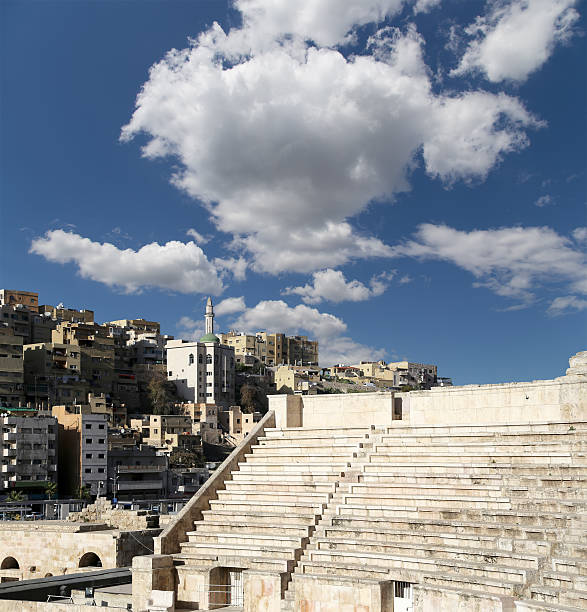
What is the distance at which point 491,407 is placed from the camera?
19.4 m

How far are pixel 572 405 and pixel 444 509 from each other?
13.6 feet

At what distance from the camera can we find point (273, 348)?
399 ft

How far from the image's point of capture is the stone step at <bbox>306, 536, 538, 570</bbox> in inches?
543

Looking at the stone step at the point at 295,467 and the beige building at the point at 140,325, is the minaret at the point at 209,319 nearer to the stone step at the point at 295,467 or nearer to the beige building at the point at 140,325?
the beige building at the point at 140,325

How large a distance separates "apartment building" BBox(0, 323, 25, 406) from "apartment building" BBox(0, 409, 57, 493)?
15310 millimetres

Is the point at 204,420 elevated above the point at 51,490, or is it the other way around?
the point at 204,420

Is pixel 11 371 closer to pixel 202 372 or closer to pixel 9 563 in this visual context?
pixel 202 372

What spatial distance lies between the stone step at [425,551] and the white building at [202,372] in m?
75.4

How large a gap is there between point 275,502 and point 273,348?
10286 centimetres

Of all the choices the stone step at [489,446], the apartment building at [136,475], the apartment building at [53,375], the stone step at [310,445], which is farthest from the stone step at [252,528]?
the apartment building at [53,375]

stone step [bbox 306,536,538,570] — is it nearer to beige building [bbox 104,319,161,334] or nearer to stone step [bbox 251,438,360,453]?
stone step [bbox 251,438,360,453]

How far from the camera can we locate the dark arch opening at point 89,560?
23.3 m

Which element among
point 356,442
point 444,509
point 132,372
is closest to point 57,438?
point 132,372

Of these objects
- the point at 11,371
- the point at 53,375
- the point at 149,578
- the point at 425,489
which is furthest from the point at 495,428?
the point at 53,375
